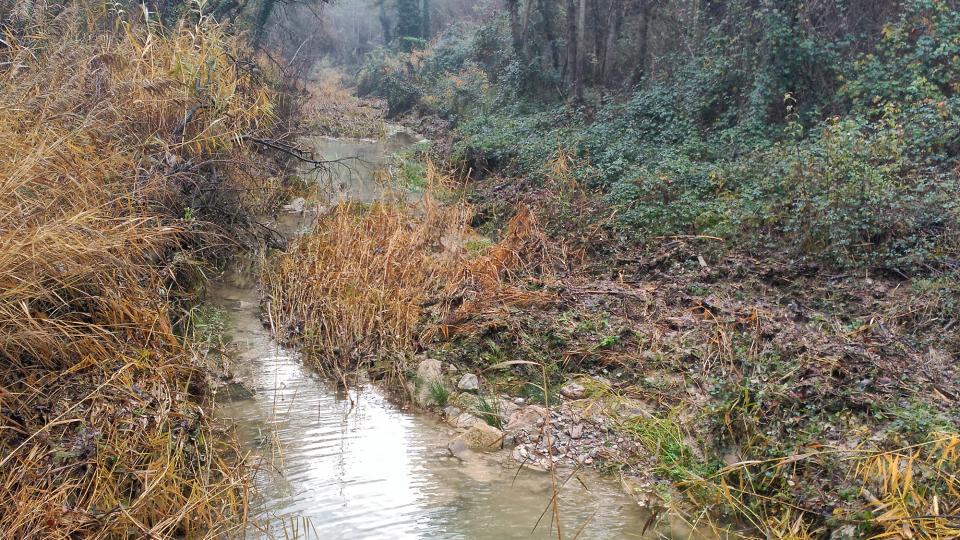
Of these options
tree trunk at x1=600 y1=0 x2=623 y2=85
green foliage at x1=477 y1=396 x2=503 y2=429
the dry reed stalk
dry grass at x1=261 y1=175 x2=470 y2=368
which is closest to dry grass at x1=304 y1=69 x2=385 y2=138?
tree trunk at x1=600 y1=0 x2=623 y2=85

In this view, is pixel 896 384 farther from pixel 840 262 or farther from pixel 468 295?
pixel 468 295

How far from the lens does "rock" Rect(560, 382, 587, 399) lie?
203 inches

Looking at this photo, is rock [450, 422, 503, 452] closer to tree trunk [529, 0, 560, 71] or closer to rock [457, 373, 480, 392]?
rock [457, 373, 480, 392]

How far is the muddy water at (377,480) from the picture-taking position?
3.70 metres

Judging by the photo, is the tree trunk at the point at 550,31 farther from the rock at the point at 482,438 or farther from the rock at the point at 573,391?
the rock at the point at 482,438

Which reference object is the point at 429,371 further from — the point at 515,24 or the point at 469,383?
the point at 515,24

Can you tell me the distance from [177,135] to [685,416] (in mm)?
5220

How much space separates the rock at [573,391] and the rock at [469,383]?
64 centimetres

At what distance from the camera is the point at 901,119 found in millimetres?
8008

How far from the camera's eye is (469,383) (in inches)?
210

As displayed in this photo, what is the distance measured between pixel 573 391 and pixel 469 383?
2.58ft

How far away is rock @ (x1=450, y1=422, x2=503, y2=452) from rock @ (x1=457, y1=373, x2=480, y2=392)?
0.60 meters

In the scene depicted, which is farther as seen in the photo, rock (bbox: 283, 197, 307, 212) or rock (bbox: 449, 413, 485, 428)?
rock (bbox: 283, 197, 307, 212)

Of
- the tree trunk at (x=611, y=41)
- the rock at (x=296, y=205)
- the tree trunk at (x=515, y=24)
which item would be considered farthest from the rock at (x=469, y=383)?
the tree trunk at (x=515, y=24)
